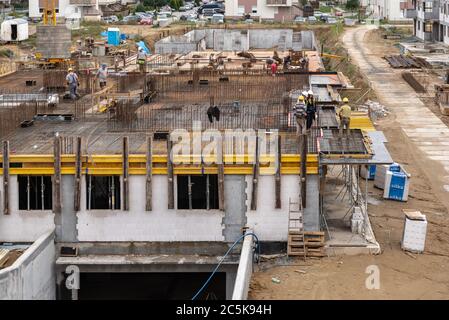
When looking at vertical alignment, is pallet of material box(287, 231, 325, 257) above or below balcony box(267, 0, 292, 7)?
below

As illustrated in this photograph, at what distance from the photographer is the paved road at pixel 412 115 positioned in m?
33.0

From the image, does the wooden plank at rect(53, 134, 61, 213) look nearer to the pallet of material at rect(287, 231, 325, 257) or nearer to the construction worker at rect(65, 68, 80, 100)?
the pallet of material at rect(287, 231, 325, 257)

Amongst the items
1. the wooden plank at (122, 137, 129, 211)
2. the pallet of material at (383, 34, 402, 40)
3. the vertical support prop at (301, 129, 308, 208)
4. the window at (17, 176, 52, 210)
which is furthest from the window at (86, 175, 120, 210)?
the pallet of material at (383, 34, 402, 40)

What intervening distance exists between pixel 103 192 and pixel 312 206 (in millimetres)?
5298

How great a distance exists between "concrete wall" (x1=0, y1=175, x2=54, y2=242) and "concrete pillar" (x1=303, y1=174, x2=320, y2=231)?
21.3ft

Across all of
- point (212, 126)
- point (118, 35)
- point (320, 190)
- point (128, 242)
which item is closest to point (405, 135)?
point (212, 126)

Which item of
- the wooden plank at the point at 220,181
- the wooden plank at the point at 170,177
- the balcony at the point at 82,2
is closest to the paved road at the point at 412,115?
the wooden plank at the point at 220,181

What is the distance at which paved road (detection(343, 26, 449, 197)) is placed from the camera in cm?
3303

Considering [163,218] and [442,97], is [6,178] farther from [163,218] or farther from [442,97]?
[442,97]

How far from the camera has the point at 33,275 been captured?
1981 cm

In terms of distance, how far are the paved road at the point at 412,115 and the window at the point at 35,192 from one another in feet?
47.4

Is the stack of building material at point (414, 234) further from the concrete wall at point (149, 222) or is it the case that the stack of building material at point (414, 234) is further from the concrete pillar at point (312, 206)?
the concrete wall at point (149, 222)

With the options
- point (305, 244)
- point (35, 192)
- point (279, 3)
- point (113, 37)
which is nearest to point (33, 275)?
point (35, 192)

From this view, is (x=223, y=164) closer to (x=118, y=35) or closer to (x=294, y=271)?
(x=294, y=271)
